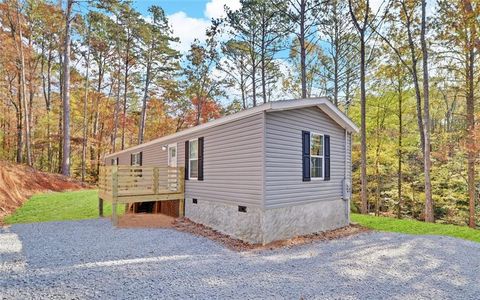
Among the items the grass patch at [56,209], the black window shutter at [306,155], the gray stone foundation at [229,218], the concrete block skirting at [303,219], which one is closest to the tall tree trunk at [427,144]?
the concrete block skirting at [303,219]

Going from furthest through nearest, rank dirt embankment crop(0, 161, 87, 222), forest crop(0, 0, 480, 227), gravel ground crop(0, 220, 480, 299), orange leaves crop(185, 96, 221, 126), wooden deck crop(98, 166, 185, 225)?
orange leaves crop(185, 96, 221, 126)
forest crop(0, 0, 480, 227)
dirt embankment crop(0, 161, 87, 222)
wooden deck crop(98, 166, 185, 225)
gravel ground crop(0, 220, 480, 299)

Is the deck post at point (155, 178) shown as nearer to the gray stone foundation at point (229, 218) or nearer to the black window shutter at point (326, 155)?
the gray stone foundation at point (229, 218)

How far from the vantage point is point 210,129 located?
861 cm

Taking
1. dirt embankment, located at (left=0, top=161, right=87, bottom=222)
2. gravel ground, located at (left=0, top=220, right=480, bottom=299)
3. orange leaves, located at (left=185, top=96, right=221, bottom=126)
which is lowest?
gravel ground, located at (left=0, top=220, right=480, bottom=299)

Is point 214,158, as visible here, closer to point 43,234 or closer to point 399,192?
point 43,234

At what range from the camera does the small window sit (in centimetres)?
835

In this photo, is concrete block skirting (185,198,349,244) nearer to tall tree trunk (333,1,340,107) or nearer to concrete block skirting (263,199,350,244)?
concrete block skirting (263,199,350,244)

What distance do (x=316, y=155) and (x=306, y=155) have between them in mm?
728

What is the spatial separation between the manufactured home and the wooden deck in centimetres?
4

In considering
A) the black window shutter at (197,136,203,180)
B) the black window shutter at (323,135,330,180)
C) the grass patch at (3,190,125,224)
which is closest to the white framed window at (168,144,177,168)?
the black window shutter at (197,136,203,180)

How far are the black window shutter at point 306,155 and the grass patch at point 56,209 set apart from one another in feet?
24.7

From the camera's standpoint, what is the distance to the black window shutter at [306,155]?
7852 millimetres

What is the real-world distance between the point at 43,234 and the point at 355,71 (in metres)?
17.0

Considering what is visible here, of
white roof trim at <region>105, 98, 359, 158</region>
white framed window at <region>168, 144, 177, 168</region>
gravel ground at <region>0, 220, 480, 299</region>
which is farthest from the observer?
white framed window at <region>168, 144, 177, 168</region>
